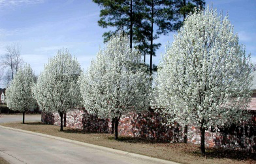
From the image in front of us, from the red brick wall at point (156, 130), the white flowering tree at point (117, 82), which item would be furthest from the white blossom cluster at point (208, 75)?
the white flowering tree at point (117, 82)

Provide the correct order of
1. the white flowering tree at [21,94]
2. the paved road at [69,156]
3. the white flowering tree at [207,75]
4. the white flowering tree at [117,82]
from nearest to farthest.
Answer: the paved road at [69,156] < the white flowering tree at [207,75] < the white flowering tree at [117,82] < the white flowering tree at [21,94]

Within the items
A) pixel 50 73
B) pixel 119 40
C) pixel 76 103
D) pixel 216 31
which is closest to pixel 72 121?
pixel 76 103

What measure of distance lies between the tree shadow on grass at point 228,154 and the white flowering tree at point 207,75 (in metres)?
1.51

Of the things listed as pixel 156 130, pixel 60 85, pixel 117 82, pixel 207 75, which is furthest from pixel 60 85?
pixel 207 75

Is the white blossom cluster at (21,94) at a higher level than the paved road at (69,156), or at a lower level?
higher

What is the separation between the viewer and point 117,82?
54.6ft

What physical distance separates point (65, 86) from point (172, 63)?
12.4 meters


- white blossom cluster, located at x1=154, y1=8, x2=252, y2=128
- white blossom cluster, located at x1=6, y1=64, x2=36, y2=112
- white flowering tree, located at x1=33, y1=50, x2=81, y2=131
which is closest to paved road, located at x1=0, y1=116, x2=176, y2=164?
white blossom cluster, located at x1=154, y1=8, x2=252, y2=128

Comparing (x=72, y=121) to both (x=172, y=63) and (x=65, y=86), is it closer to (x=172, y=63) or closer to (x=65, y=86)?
(x=65, y=86)

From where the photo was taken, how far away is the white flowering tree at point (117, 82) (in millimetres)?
16609

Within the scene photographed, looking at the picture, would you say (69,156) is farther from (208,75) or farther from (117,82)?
(208,75)

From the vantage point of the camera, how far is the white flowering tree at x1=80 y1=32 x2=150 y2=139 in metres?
16.6

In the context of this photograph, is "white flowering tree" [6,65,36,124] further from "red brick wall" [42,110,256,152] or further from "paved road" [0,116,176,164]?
"paved road" [0,116,176,164]

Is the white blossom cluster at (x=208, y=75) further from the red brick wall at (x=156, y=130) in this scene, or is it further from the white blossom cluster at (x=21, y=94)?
the white blossom cluster at (x=21, y=94)
